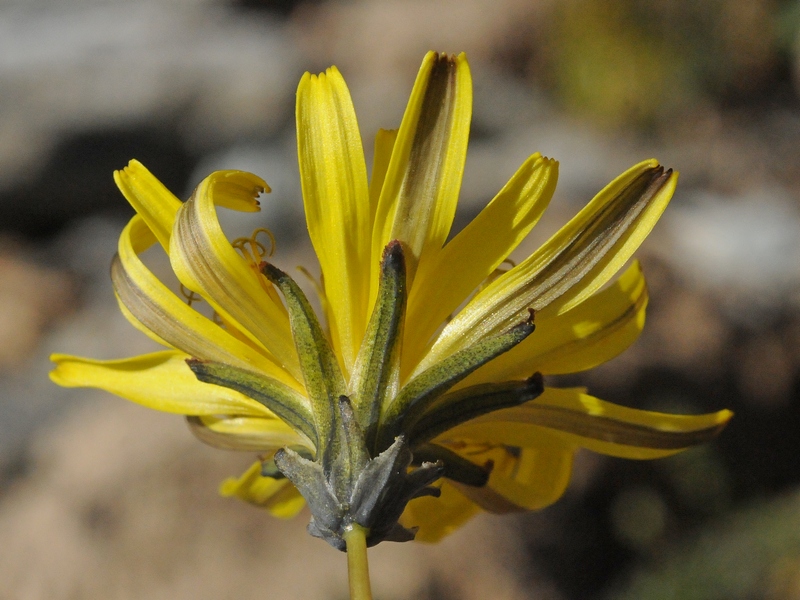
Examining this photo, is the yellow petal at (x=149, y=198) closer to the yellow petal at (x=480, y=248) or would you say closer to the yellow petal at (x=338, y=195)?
the yellow petal at (x=338, y=195)

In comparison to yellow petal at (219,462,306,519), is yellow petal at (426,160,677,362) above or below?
above

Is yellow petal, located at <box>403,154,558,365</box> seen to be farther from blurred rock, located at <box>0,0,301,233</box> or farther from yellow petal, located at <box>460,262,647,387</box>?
blurred rock, located at <box>0,0,301,233</box>

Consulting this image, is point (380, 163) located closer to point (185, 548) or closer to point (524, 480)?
point (524, 480)

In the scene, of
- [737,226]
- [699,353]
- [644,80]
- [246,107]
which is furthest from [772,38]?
[246,107]

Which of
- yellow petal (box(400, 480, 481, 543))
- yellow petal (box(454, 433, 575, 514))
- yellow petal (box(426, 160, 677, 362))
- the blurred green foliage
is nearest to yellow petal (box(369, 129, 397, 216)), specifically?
yellow petal (box(426, 160, 677, 362))

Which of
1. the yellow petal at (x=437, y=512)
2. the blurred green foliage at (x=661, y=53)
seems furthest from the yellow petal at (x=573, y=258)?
the blurred green foliage at (x=661, y=53)

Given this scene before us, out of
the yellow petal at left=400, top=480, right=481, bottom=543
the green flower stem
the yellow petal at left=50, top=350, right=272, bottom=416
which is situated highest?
the yellow petal at left=50, top=350, right=272, bottom=416
